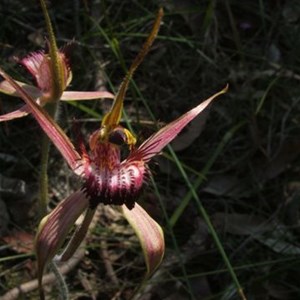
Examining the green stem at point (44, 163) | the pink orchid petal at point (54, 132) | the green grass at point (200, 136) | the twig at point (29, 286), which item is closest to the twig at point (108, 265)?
the green grass at point (200, 136)

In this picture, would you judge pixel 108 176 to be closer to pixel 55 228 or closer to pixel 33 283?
pixel 55 228

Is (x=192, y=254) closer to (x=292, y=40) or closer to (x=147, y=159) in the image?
(x=147, y=159)

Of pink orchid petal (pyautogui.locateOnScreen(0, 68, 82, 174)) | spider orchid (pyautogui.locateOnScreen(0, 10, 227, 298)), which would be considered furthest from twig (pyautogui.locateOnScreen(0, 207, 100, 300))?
pink orchid petal (pyautogui.locateOnScreen(0, 68, 82, 174))

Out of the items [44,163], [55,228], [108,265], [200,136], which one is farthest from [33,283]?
[200,136]

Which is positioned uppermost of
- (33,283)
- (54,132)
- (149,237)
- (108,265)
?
(54,132)

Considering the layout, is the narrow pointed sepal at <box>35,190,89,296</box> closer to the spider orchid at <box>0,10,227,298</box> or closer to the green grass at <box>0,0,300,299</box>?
the spider orchid at <box>0,10,227,298</box>

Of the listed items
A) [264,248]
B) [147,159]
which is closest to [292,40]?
[264,248]

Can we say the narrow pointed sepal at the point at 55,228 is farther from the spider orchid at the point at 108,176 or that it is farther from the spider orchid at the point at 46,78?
the spider orchid at the point at 46,78
